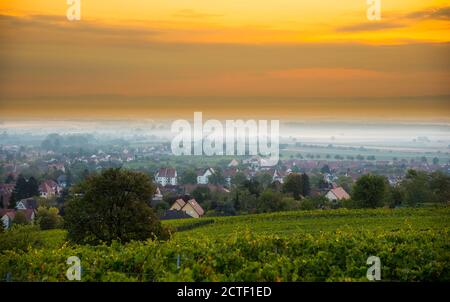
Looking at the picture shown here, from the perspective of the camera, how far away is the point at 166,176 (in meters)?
35.9

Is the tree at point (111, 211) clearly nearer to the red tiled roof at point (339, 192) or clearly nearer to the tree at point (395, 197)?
the tree at point (395, 197)

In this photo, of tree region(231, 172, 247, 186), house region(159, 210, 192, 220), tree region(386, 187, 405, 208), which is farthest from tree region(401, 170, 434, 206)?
house region(159, 210, 192, 220)

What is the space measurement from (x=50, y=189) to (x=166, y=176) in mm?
7198

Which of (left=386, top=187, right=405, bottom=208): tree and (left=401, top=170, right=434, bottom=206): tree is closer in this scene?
(left=386, top=187, right=405, bottom=208): tree

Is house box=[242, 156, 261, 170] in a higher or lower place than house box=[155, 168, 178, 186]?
higher

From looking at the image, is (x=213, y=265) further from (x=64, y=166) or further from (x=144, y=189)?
(x=64, y=166)

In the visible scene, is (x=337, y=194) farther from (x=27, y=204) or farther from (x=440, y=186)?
(x=27, y=204)

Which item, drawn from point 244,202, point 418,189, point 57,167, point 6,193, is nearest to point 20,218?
point 57,167

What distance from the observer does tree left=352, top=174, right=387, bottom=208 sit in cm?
2947

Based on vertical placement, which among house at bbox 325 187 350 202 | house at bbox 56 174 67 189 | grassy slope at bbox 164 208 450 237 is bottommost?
house at bbox 325 187 350 202

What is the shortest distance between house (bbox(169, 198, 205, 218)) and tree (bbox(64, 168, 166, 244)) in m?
16.5

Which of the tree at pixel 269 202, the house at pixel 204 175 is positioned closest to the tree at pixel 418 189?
the tree at pixel 269 202

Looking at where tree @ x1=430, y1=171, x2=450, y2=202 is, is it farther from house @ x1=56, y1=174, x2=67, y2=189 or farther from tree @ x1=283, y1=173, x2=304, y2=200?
house @ x1=56, y1=174, x2=67, y2=189
